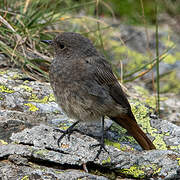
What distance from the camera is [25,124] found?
4016mm

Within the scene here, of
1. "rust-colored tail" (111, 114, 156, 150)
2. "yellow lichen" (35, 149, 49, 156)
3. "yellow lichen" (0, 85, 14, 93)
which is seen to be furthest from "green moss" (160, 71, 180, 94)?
"yellow lichen" (35, 149, 49, 156)

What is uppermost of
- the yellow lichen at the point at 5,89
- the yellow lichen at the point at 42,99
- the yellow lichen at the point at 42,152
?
the yellow lichen at the point at 5,89

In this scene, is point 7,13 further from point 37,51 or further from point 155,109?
point 155,109

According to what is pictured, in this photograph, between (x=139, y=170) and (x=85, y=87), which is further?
(x=85, y=87)

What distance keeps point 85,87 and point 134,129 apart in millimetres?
853

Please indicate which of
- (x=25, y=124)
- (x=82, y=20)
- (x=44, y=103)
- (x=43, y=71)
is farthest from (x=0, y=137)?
(x=82, y=20)

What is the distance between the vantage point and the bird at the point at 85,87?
4.07 m

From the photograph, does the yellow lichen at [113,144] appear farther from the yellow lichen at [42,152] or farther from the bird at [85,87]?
the yellow lichen at [42,152]

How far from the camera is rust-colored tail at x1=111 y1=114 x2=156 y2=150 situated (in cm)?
424

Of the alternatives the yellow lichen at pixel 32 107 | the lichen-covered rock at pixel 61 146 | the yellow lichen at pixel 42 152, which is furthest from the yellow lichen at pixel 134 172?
the yellow lichen at pixel 32 107

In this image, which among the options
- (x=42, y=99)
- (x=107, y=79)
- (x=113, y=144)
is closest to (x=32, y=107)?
(x=42, y=99)

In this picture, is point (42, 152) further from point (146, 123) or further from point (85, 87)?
point (146, 123)

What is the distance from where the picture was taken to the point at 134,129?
4410mm

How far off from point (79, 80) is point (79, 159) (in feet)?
3.06
